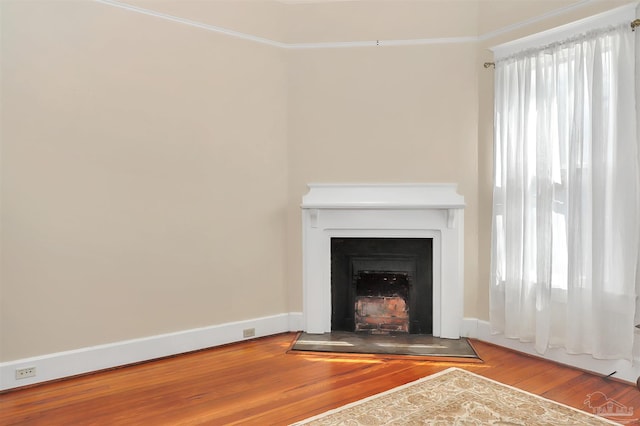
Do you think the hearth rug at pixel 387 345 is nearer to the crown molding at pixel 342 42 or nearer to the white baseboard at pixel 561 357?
the white baseboard at pixel 561 357

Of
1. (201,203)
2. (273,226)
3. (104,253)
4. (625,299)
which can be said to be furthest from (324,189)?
(625,299)

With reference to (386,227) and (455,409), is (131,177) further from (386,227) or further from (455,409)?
(455,409)

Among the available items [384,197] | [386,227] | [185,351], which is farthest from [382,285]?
[185,351]

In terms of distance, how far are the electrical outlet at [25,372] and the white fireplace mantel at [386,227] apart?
2235mm

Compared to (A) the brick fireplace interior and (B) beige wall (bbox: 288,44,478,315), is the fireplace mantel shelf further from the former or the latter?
(A) the brick fireplace interior

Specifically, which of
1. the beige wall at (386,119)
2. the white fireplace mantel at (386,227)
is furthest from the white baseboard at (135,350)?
the beige wall at (386,119)

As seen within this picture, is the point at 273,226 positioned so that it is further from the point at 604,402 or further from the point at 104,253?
the point at 604,402

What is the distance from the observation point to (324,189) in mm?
4301

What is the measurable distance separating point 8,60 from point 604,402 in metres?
4.54

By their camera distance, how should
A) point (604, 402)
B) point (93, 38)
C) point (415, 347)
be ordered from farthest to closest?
point (415, 347), point (93, 38), point (604, 402)

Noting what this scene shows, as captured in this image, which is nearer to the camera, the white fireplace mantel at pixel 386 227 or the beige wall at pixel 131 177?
the beige wall at pixel 131 177

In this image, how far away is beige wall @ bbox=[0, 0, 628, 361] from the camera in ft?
10.4

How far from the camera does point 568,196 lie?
11.0ft

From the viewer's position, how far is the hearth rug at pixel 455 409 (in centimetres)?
256
